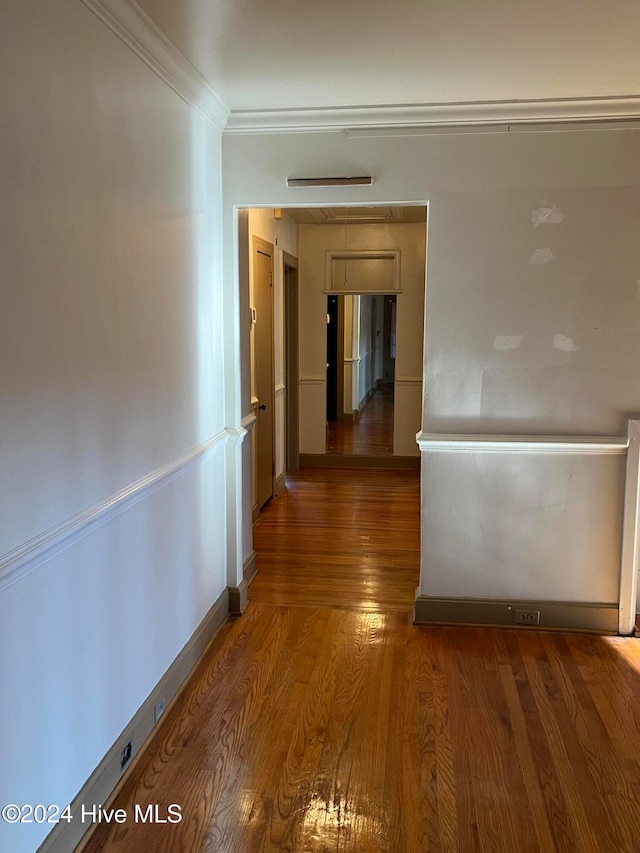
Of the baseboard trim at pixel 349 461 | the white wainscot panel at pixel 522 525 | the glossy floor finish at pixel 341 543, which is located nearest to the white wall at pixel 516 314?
the white wainscot panel at pixel 522 525

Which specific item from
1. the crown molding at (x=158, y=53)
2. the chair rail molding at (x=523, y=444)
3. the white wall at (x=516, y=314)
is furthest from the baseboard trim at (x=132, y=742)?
the crown molding at (x=158, y=53)

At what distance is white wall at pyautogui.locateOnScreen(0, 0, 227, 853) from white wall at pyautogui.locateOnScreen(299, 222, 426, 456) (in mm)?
3954

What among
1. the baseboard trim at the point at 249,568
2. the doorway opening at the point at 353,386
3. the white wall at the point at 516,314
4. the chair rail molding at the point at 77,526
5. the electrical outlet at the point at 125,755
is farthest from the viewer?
the doorway opening at the point at 353,386

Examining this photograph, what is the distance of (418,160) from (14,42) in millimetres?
2024

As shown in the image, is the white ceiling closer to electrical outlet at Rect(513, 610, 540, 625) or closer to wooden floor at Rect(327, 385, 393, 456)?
electrical outlet at Rect(513, 610, 540, 625)

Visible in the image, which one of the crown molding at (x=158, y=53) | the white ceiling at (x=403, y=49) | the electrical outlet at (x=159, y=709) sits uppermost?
the white ceiling at (x=403, y=49)

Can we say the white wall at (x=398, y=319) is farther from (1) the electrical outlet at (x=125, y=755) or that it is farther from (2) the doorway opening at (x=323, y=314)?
(1) the electrical outlet at (x=125, y=755)

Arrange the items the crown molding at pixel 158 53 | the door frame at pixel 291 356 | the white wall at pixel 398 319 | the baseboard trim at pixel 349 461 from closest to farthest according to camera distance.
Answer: the crown molding at pixel 158 53 < the door frame at pixel 291 356 < the white wall at pixel 398 319 < the baseboard trim at pixel 349 461

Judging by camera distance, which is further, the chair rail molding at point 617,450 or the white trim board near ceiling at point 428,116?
the chair rail molding at point 617,450

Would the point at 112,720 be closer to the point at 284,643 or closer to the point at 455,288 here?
the point at 284,643

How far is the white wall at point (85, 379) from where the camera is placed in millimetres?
1653

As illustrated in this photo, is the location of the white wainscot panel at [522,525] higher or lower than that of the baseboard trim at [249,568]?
higher

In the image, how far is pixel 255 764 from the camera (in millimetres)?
2381

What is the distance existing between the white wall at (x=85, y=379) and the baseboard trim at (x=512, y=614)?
1.28 m
